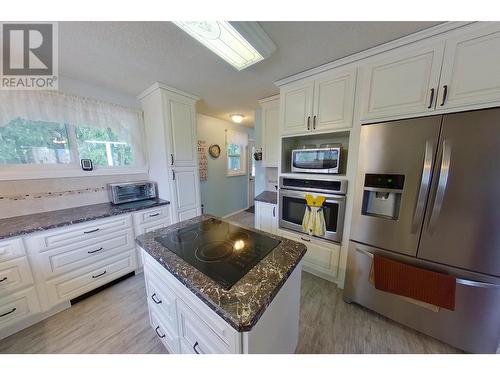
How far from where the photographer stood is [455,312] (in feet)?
3.85

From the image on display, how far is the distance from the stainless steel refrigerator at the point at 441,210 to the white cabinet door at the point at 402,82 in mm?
160

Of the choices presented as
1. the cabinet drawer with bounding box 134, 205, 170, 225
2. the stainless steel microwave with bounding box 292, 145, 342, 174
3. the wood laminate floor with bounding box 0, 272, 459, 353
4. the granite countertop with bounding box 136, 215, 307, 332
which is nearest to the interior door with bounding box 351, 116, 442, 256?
the stainless steel microwave with bounding box 292, 145, 342, 174

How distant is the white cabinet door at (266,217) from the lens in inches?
89.0

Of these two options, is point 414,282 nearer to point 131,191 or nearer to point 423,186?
point 423,186

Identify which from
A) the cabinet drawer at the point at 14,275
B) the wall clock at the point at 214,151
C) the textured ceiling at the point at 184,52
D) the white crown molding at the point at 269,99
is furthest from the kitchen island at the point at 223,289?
the wall clock at the point at 214,151

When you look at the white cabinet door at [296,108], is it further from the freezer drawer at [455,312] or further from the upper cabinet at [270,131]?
the freezer drawer at [455,312]

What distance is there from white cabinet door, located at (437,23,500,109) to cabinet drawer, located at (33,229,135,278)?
3.03 metres

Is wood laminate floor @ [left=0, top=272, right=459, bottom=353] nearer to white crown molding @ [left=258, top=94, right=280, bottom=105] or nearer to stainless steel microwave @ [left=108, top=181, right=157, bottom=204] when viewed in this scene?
stainless steel microwave @ [left=108, top=181, right=157, bottom=204]

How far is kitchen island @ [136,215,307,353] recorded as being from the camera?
63 centimetres

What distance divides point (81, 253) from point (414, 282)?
2.83m

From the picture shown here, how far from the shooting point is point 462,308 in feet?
3.78

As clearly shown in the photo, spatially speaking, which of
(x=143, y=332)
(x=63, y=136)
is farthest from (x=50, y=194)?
(x=143, y=332)
